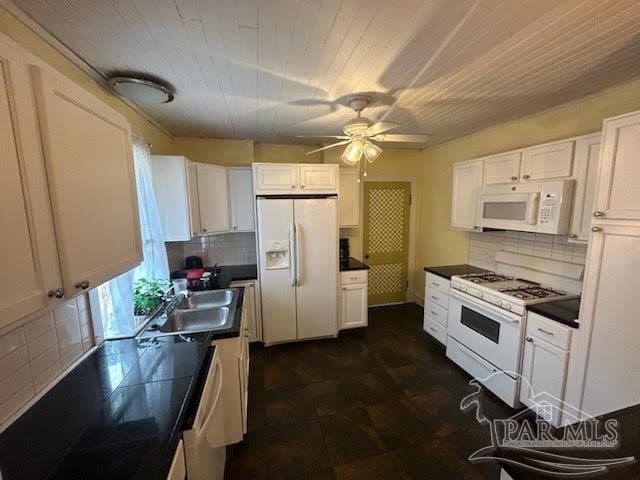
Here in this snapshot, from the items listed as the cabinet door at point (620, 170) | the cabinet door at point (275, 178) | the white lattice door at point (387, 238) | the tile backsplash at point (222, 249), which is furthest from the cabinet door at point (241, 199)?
the cabinet door at point (620, 170)

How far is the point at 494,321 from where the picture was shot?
2.30 metres

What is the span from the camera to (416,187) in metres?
4.24

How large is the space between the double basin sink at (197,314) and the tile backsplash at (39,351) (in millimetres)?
380

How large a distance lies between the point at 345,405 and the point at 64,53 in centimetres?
298

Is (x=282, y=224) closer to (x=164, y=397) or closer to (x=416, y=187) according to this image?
(x=164, y=397)

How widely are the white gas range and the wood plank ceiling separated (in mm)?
1579

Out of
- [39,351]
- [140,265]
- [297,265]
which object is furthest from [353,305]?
[39,351]

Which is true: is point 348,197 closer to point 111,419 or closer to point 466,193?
point 466,193

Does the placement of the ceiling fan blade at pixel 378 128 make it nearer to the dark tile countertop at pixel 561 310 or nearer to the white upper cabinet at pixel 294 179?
the white upper cabinet at pixel 294 179

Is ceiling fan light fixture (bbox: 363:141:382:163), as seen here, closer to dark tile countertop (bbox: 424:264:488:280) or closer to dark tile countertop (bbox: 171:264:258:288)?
dark tile countertop (bbox: 424:264:488:280)

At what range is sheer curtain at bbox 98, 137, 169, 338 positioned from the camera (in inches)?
66.0

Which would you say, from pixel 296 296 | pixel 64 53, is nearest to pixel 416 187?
pixel 296 296

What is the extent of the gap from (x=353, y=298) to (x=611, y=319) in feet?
7.35

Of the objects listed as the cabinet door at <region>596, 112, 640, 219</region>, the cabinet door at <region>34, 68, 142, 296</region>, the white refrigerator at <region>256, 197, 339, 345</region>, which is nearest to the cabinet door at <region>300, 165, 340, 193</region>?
the white refrigerator at <region>256, 197, 339, 345</region>
